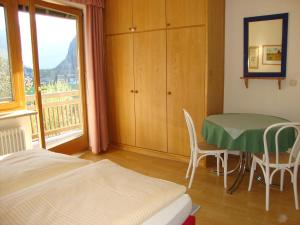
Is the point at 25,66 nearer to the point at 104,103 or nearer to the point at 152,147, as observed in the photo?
the point at 104,103

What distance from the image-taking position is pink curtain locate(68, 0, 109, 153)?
418 centimetres

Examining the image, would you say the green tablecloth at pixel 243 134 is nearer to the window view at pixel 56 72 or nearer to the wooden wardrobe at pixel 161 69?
the wooden wardrobe at pixel 161 69

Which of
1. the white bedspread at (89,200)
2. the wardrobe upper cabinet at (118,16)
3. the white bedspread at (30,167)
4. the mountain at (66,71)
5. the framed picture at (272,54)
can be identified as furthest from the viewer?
the wardrobe upper cabinet at (118,16)

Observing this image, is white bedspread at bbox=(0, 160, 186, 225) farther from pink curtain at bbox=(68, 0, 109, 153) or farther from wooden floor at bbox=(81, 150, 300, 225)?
pink curtain at bbox=(68, 0, 109, 153)

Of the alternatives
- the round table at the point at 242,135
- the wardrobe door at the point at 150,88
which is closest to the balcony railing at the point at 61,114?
the wardrobe door at the point at 150,88

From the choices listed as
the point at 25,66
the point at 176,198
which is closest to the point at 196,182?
the point at 176,198

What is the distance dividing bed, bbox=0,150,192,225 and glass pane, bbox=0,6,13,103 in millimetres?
1465

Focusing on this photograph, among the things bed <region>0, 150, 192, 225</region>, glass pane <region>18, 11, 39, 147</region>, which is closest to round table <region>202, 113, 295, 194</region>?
bed <region>0, 150, 192, 225</region>

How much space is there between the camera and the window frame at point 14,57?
10.8 feet

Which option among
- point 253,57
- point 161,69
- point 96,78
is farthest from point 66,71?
point 253,57

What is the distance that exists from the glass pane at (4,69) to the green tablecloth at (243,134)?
2406 mm

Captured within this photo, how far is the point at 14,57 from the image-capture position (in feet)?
11.1

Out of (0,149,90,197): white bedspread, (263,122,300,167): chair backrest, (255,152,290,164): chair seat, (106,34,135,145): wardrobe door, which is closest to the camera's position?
(0,149,90,197): white bedspread

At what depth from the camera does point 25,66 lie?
3607mm
